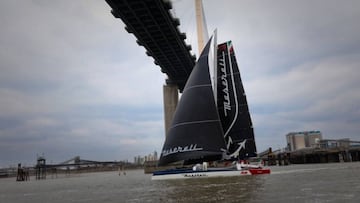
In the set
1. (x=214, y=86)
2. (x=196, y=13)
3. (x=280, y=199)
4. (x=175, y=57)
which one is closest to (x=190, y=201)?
(x=280, y=199)

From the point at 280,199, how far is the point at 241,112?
1360 centimetres

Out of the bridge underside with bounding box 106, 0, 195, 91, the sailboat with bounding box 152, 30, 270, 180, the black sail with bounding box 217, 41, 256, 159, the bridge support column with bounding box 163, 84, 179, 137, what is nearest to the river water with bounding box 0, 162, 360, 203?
the sailboat with bounding box 152, 30, 270, 180

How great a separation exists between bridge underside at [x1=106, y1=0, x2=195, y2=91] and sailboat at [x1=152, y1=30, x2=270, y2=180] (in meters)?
10.3

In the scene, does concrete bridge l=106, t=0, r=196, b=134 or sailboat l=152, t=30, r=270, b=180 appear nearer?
sailboat l=152, t=30, r=270, b=180

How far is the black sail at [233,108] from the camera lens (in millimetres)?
23672

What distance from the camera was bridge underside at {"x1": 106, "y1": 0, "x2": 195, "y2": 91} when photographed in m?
33.4

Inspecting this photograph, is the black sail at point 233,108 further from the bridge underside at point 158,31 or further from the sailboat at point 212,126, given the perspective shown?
the bridge underside at point 158,31

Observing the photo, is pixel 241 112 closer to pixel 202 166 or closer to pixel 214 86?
pixel 214 86

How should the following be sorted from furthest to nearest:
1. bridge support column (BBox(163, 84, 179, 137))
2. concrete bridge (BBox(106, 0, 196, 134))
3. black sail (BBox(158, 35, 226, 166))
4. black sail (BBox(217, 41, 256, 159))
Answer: bridge support column (BBox(163, 84, 179, 137)), concrete bridge (BBox(106, 0, 196, 134)), black sail (BBox(217, 41, 256, 159)), black sail (BBox(158, 35, 226, 166))

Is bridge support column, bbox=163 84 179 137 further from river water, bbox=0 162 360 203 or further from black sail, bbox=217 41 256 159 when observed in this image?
river water, bbox=0 162 360 203

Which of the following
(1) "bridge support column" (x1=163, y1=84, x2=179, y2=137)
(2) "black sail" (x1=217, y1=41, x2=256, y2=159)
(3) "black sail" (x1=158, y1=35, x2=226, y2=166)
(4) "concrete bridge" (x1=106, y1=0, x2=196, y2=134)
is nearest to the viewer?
(3) "black sail" (x1=158, y1=35, x2=226, y2=166)

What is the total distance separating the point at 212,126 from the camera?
22.0 metres

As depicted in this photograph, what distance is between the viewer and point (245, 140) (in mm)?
23750

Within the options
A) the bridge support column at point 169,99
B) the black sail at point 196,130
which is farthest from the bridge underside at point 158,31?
the black sail at point 196,130
